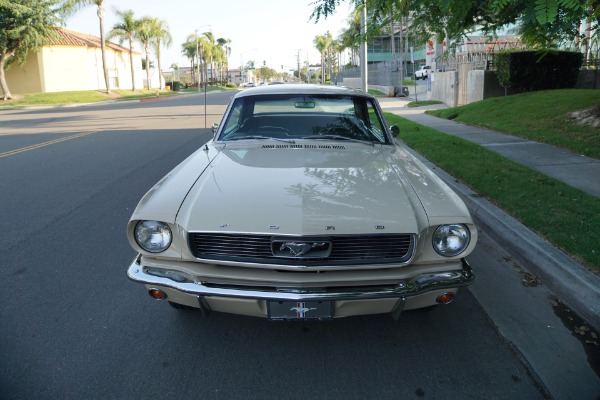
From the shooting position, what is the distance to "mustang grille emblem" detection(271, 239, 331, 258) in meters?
2.70

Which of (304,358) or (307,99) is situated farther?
(307,99)

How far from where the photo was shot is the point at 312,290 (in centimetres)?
269

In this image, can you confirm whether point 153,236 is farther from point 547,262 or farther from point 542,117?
point 542,117

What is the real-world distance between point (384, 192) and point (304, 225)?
2.22ft

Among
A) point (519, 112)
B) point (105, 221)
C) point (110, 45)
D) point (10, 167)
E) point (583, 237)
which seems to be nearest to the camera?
point (583, 237)

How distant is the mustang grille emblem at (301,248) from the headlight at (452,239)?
671 mm

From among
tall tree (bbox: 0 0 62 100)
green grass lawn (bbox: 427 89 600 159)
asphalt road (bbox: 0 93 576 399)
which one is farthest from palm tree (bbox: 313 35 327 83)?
asphalt road (bbox: 0 93 576 399)

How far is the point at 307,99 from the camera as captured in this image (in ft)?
15.4

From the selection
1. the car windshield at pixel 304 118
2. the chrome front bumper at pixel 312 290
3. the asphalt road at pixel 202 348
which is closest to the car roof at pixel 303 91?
the car windshield at pixel 304 118

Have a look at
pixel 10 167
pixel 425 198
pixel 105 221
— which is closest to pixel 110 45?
pixel 10 167

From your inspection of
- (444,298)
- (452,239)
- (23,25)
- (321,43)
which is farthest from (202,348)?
(321,43)

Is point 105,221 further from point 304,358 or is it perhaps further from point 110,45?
point 110,45

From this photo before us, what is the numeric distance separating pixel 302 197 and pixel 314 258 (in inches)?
16.7

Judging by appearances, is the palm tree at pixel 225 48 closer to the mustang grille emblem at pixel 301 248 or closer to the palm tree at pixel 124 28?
the palm tree at pixel 124 28
